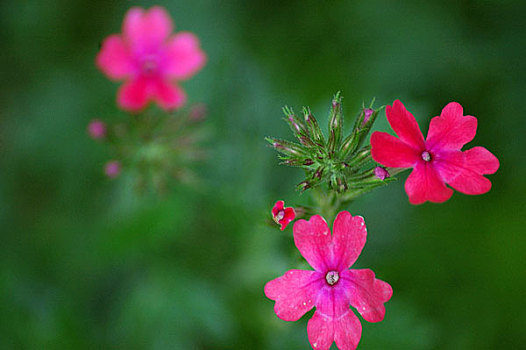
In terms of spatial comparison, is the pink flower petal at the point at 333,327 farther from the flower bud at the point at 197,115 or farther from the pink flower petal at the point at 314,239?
the flower bud at the point at 197,115

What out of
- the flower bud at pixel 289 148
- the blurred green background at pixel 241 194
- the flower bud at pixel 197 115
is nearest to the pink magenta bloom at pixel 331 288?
the flower bud at pixel 289 148

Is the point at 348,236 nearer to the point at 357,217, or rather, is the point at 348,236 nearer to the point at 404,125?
the point at 357,217

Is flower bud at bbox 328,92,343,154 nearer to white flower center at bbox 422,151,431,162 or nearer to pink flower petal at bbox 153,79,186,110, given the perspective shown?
white flower center at bbox 422,151,431,162

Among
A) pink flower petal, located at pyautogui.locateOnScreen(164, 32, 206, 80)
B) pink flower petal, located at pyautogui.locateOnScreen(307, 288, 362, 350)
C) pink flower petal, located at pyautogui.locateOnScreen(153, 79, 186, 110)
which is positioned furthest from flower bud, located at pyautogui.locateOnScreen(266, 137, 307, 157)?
pink flower petal, located at pyautogui.locateOnScreen(164, 32, 206, 80)

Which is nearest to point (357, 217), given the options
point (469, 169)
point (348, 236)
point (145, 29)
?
point (348, 236)

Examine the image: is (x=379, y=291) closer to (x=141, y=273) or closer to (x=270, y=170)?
(x=270, y=170)
